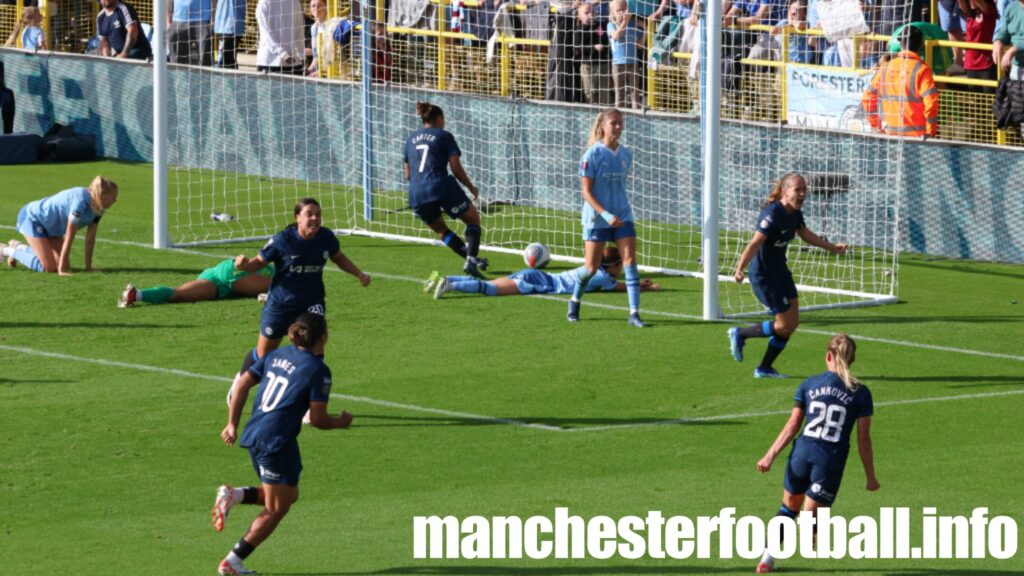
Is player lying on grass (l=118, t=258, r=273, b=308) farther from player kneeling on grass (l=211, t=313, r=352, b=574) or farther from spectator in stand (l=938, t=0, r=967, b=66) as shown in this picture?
spectator in stand (l=938, t=0, r=967, b=66)

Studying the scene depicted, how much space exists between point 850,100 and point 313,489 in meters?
12.9

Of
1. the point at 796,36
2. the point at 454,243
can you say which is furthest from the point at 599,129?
the point at 796,36

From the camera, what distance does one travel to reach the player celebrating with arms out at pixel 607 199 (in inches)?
727

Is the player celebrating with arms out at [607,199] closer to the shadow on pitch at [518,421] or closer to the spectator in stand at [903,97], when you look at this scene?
the shadow on pitch at [518,421]

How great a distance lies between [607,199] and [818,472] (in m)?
7.82

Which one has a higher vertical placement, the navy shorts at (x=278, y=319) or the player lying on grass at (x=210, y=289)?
the navy shorts at (x=278, y=319)

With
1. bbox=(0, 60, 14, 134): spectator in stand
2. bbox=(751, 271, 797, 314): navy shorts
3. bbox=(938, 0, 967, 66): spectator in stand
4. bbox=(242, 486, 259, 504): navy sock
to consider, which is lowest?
bbox=(242, 486, 259, 504): navy sock

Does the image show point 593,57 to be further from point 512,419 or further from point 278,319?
point 278,319

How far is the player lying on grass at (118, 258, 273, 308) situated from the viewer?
64.3 feet

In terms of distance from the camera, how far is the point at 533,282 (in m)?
20.7

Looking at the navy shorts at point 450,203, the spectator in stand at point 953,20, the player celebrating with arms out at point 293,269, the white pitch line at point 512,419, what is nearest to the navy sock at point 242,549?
the player celebrating with arms out at point 293,269

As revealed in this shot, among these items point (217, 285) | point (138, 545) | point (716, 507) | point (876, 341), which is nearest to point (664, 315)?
point (876, 341)

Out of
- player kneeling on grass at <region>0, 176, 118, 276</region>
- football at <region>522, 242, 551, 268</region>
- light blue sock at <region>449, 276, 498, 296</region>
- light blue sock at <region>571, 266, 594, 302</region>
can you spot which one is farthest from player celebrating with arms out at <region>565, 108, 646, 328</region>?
player kneeling on grass at <region>0, 176, 118, 276</region>

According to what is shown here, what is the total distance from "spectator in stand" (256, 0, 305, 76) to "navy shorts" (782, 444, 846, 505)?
1905 centimetres
